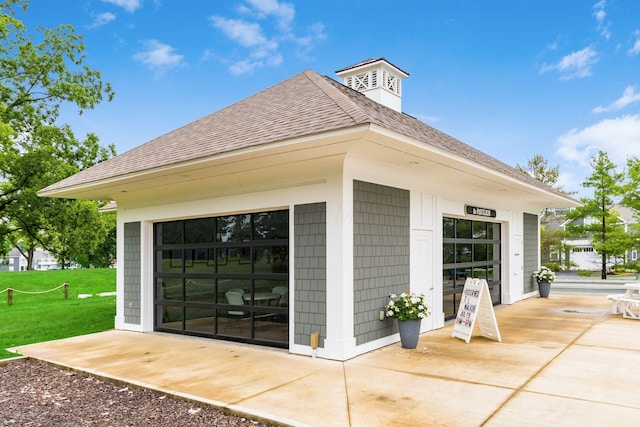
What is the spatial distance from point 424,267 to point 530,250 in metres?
7.67

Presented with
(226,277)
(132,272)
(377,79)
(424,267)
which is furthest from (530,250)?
(132,272)

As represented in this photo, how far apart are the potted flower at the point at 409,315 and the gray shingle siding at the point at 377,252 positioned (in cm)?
33

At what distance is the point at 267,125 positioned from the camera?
693 cm

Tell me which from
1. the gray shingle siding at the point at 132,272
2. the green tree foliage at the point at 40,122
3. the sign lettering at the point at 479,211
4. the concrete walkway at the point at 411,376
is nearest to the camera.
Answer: the concrete walkway at the point at 411,376

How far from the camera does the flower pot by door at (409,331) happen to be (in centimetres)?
698

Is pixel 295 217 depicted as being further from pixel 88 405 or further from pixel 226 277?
pixel 88 405

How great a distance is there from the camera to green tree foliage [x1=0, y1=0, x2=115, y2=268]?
21.2m

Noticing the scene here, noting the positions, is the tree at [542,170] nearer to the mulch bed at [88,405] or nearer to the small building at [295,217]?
the small building at [295,217]

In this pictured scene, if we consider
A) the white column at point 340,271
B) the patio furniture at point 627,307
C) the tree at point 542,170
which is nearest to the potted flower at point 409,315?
the white column at point 340,271

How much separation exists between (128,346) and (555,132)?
2556 cm

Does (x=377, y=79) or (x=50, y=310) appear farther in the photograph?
(x=50, y=310)

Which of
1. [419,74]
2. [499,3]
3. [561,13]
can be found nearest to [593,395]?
[419,74]

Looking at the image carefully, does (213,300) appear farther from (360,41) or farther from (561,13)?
(561,13)

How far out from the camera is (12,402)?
5.15 m
